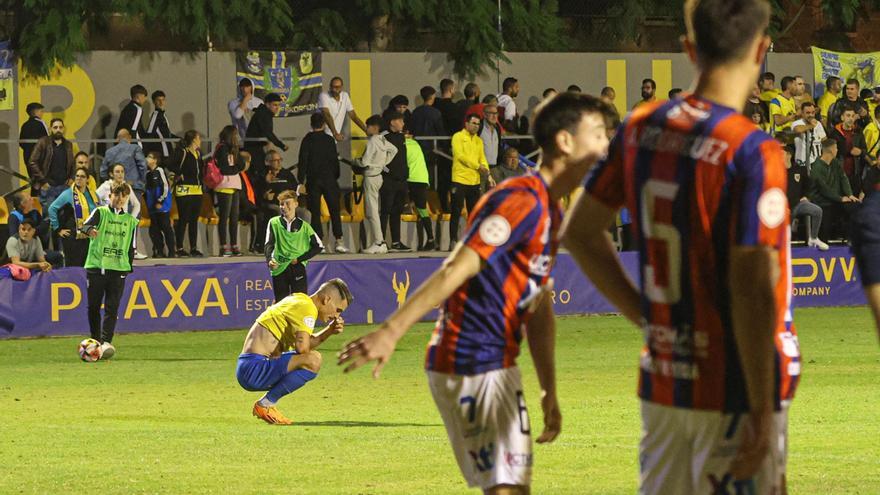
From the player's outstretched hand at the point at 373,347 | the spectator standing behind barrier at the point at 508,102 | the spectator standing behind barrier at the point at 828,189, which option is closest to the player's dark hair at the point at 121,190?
the spectator standing behind barrier at the point at 508,102

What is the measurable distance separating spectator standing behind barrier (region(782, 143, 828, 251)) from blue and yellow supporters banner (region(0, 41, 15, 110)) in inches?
501

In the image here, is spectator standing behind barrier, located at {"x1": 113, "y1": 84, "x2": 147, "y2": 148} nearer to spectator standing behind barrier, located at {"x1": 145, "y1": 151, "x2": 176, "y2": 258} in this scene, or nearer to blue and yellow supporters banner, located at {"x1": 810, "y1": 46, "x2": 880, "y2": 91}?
spectator standing behind barrier, located at {"x1": 145, "y1": 151, "x2": 176, "y2": 258}

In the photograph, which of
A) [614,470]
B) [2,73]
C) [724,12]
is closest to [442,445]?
[614,470]

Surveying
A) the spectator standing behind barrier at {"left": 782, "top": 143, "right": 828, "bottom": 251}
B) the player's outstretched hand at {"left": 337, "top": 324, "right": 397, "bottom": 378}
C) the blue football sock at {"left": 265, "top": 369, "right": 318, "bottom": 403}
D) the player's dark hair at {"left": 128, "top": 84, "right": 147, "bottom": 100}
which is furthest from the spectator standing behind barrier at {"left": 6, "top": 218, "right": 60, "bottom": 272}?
the player's outstretched hand at {"left": 337, "top": 324, "right": 397, "bottom": 378}

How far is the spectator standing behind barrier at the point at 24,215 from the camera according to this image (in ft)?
78.1

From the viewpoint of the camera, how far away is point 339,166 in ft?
89.0

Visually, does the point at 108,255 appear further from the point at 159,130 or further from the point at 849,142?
the point at 849,142

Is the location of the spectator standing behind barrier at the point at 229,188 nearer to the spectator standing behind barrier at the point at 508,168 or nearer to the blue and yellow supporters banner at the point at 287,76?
the blue and yellow supporters banner at the point at 287,76

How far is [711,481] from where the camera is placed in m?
4.40

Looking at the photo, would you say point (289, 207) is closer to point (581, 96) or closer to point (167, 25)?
point (167, 25)

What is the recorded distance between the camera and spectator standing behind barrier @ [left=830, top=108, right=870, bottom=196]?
29.0m

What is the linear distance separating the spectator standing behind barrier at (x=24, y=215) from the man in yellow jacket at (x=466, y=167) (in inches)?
254

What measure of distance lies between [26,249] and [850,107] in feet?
47.1

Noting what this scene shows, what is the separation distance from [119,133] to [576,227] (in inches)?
827
